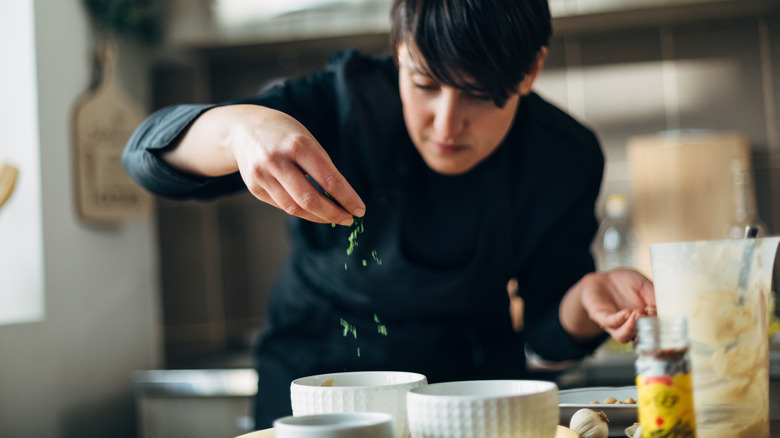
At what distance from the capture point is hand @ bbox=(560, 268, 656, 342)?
0.72 metres

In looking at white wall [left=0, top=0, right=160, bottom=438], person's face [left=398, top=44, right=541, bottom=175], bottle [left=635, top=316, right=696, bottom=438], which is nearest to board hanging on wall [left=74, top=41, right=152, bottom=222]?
white wall [left=0, top=0, right=160, bottom=438]

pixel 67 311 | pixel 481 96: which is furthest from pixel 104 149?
pixel 481 96

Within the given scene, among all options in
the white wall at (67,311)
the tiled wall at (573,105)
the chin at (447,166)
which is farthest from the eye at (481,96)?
the tiled wall at (573,105)

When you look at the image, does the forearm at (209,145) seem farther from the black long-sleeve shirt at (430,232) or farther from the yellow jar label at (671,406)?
the yellow jar label at (671,406)

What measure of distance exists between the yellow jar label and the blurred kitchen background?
3.56 feet

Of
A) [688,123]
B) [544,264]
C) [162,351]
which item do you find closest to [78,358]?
[162,351]

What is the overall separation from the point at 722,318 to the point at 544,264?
2.08 feet

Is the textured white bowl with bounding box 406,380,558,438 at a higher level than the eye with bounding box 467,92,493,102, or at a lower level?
lower

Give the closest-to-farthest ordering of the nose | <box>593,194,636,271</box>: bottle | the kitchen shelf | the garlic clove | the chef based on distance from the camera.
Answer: the garlic clove, the nose, the chef, the kitchen shelf, <box>593,194,636,271</box>: bottle

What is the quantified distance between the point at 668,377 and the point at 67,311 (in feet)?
5.29

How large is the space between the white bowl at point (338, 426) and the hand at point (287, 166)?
0.20 metres

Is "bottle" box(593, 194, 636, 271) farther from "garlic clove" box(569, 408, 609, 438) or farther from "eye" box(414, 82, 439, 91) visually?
"garlic clove" box(569, 408, 609, 438)

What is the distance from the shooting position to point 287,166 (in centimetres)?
67

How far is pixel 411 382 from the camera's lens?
593 mm
